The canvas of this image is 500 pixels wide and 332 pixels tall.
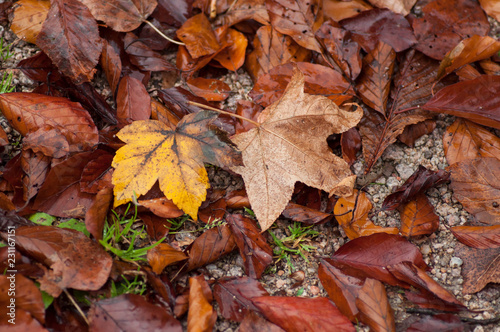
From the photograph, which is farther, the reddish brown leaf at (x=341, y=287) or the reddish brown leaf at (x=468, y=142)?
the reddish brown leaf at (x=468, y=142)

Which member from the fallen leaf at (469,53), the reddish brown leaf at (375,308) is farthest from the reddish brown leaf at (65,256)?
the fallen leaf at (469,53)

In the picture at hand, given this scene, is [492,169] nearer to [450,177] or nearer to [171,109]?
[450,177]

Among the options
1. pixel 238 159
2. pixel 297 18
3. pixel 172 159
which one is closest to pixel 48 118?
pixel 172 159

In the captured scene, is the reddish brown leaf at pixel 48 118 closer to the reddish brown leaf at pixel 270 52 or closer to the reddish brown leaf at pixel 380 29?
the reddish brown leaf at pixel 270 52

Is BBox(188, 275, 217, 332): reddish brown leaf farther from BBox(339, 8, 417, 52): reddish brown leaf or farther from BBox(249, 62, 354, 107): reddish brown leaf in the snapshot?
BBox(339, 8, 417, 52): reddish brown leaf

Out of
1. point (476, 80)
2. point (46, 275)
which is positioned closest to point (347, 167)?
point (476, 80)

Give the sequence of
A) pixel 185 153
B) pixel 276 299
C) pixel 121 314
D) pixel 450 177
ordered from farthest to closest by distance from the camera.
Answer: pixel 450 177 → pixel 185 153 → pixel 276 299 → pixel 121 314

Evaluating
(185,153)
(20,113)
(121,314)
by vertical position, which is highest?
(20,113)
